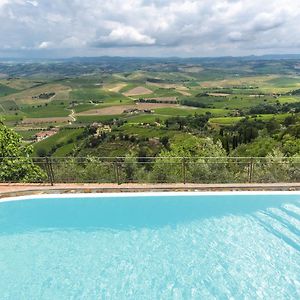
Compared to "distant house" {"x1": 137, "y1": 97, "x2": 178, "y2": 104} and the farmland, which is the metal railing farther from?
"distant house" {"x1": 137, "y1": 97, "x2": 178, "y2": 104}

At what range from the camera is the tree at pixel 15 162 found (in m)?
11.7

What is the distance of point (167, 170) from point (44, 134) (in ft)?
277

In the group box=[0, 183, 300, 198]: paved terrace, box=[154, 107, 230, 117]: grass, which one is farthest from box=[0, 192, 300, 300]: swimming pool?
box=[154, 107, 230, 117]: grass

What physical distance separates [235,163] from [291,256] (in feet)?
14.1

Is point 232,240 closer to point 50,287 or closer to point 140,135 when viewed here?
point 50,287

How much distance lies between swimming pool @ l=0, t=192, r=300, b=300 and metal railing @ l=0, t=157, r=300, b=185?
4.11 feet

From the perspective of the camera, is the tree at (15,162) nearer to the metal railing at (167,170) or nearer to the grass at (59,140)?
the metal railing at (167,170)

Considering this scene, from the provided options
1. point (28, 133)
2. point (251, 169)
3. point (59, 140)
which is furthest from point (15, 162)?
point (28, 133)

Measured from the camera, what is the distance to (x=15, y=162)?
1168 centimetres

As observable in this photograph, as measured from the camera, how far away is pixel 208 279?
23.2 feet

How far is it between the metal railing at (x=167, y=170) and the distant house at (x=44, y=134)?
77.4 m

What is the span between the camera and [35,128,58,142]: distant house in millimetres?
86363

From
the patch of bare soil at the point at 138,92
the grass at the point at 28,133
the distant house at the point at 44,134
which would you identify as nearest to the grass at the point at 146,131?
the distant house at the point at 44,134

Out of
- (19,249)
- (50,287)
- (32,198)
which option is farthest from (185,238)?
(32,198)
